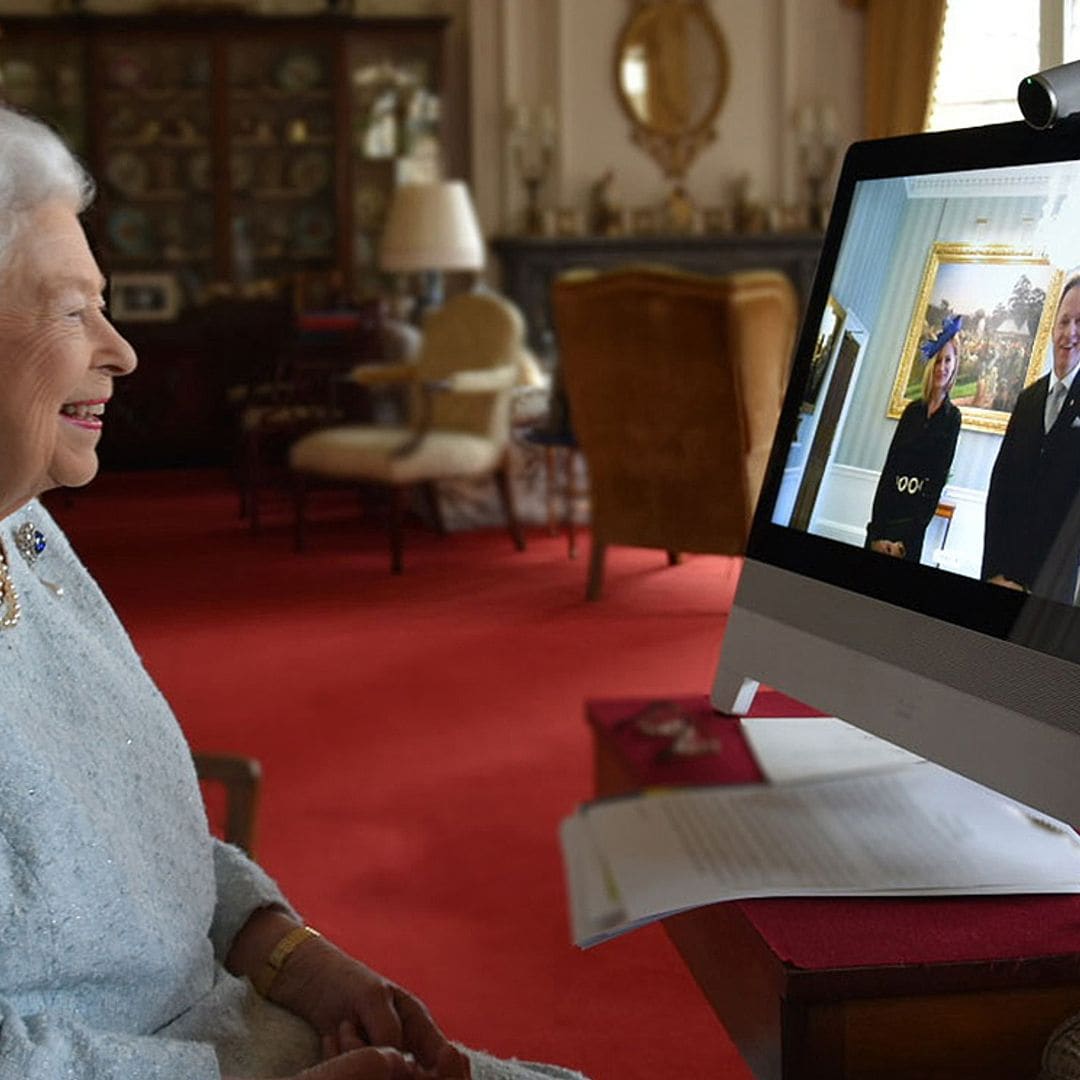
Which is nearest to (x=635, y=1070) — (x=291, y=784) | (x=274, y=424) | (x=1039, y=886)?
(x=1039, y=886)

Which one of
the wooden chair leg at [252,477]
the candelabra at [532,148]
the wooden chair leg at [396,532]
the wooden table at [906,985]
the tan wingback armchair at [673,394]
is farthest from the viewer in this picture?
the candelabra at [532,148]

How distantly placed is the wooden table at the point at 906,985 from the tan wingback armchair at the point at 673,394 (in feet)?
11.5

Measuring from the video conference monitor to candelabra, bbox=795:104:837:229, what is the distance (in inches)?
298

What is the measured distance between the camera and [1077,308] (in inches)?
34.6

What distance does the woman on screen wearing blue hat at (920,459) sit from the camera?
96cm

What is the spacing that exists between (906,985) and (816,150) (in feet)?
26.6

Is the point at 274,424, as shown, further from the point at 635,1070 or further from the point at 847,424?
the point at 847,424

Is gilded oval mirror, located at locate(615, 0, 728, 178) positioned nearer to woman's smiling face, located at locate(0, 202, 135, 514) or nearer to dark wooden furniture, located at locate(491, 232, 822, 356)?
dark wooden furniture, located at locate(491, 232, 822, 356)

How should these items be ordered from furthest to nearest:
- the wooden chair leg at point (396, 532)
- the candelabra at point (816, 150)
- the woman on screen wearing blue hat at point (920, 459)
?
the candelabra at point (816, 150), the wooden chair leg at point (396, 532), the woman on screen wearing blue hat at point (920, 459)

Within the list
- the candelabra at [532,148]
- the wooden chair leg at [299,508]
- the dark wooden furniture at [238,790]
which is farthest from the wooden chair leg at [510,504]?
the dark wooden furniture at [238,790]

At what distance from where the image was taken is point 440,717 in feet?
13.0

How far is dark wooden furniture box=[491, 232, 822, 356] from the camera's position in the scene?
8.27 metres

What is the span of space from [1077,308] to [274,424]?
6.07 meters

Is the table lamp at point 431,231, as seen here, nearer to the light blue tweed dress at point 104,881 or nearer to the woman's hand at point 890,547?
the light blue tweed dress at point 104,881
